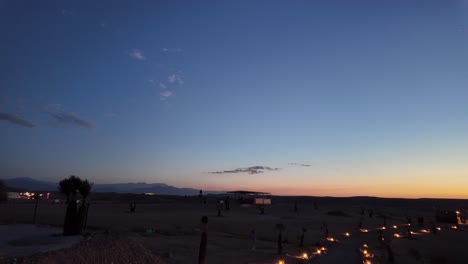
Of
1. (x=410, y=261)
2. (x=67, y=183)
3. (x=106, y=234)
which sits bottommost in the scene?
(x=410, y=261)

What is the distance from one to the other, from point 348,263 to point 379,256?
601cm

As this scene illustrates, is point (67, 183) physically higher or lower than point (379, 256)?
higher

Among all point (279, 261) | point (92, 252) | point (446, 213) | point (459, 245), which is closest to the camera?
point (92, 252)

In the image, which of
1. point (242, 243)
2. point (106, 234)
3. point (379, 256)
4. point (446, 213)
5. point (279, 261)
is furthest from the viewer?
point (446, 213)

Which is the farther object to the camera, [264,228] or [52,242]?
[264,228]

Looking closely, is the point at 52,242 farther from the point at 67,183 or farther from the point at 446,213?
the point at 446,213

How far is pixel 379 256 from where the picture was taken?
26125 mm

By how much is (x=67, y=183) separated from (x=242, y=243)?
1343cm

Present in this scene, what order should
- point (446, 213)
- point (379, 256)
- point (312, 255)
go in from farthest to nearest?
point (446, 213) → point (379, 256) → point (312, 255)

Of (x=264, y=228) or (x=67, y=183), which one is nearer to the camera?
(x=67, y=183)

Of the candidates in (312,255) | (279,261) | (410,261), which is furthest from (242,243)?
(410,261)

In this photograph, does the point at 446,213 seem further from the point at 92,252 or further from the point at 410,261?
the point at 92,252

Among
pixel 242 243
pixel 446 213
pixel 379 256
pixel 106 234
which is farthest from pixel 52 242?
pixel 446 213

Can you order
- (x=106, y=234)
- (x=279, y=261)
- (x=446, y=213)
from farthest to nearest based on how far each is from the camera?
(x=446, y=213) < (x=279, y=261) < (x=106, y=234)
